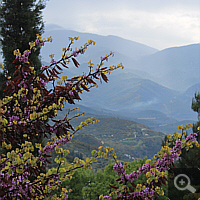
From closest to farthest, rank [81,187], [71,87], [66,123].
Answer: [71,87], [66,123], [81,187]

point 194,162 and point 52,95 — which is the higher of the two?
point 52,95

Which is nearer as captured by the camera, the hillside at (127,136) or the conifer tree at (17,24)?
the conifer tree at (17,24)

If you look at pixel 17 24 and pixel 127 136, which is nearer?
pixel 17 24

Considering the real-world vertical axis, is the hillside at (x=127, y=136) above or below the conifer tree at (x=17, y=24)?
below

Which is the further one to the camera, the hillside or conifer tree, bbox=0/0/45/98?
the hillside

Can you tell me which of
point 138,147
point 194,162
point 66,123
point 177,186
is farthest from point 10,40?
point 138,147

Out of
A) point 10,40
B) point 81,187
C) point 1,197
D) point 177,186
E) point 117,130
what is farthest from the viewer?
point 117,130

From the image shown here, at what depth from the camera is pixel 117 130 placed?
177 m

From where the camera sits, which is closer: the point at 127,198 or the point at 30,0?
the point at 127,198

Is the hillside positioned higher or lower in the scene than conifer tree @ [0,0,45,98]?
lower

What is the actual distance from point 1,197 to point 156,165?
6.28 feet

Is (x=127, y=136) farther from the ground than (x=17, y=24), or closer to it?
closer to it

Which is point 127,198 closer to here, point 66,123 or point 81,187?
point 66,123

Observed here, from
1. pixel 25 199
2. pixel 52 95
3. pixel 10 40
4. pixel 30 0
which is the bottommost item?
pixel 25 199
